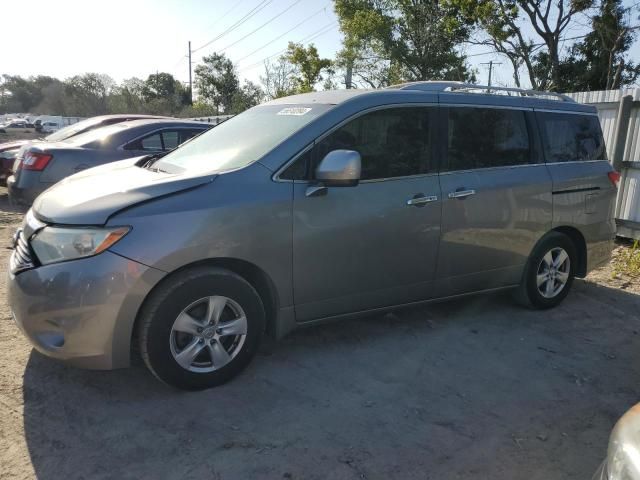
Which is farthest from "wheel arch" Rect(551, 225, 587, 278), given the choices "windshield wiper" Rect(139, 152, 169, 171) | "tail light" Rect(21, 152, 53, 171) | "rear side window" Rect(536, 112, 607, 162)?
"tail light" Rect(21, 152, 53, 171)

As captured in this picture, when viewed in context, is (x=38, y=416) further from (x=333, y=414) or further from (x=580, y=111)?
(x=580, y=111)

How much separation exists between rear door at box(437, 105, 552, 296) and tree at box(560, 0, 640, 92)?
1807 cm

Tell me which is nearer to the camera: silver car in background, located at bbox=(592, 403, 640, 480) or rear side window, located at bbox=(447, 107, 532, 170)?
silver car in background, located at bbox=(592, 403, 640, 480)

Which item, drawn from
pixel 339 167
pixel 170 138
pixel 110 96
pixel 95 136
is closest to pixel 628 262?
pixel 339 167

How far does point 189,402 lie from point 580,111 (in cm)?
431

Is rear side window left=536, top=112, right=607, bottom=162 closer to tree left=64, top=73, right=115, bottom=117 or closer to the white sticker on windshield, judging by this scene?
the white sticker on windshield

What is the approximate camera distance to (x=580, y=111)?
4.92 metres

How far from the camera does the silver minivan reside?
2875mm

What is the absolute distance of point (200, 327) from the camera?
10.2ft

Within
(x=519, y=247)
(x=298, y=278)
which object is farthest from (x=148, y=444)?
(x=519, y=247)

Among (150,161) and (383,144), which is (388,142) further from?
(150,161)

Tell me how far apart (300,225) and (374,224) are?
0.57 m

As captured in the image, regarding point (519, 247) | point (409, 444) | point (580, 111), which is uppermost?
point (580, 111)

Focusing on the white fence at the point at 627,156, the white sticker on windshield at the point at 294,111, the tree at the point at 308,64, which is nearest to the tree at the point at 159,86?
the tree at the point at 308,64
